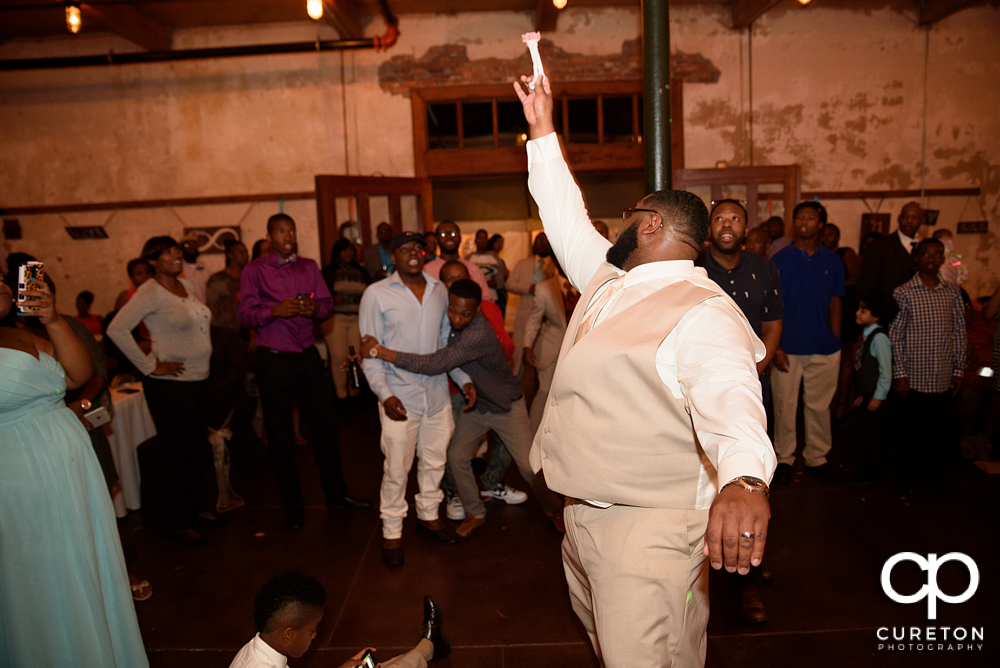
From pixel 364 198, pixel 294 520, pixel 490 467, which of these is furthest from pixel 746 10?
pixel 294 520

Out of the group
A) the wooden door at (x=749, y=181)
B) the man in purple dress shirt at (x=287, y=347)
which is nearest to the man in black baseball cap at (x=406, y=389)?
the man in purple dress shirt at (x=287, y=347)

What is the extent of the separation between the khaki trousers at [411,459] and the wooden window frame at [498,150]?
5767 millimetres

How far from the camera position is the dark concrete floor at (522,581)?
272 centimetres

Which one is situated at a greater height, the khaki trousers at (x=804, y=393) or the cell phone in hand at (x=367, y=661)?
the khaki trousers at (x=804, y=393)

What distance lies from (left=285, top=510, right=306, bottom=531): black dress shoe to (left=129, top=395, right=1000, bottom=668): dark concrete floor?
66 mm

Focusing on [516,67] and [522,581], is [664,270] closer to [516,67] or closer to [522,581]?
[522,581]

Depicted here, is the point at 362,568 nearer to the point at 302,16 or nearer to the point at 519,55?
the point at 519,55

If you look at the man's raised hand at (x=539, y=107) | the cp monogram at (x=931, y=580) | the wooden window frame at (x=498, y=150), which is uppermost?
the wooden window frame at (x=498, y=150)

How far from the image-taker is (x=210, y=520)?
403 centimetres

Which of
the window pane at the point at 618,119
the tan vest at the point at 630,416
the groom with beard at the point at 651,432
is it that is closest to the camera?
the groom with beard at the point at 651,432

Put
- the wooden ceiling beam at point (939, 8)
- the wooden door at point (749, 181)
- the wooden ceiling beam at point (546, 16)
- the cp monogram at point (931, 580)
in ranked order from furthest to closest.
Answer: the wooden ceiling beam at point (939, 8), the wooden ceiling beam at point (546, 16), the wooden door at point (749, 181), the cp monogram at point (931, 580)

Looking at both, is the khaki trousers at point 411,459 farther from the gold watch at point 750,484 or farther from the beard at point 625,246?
the gold watch at point 750,484

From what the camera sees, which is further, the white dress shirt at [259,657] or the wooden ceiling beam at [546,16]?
the wooden ceiling beam at [546,16]

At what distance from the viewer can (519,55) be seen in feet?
28.2
